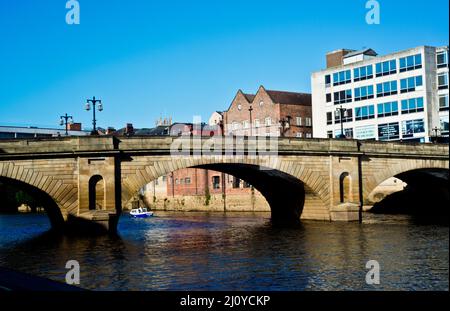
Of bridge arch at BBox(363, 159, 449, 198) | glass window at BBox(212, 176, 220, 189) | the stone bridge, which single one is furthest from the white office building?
glass window at BBox(212, 176, 220, 189)

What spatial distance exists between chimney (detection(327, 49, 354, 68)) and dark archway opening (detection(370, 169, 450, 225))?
78.8 feet

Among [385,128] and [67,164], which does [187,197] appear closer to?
Result: [385,128]

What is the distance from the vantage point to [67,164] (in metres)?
40.5

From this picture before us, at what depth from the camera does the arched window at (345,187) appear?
5044 cm

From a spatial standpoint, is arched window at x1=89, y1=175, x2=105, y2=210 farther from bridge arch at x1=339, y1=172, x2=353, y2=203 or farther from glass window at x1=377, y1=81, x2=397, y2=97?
glass window at x1=377, y1=81, x2=397, y2=97

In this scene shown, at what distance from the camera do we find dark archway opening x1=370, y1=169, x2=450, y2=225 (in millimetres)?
58969

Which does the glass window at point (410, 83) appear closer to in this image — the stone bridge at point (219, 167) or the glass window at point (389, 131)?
the glass window at point (389, 131)

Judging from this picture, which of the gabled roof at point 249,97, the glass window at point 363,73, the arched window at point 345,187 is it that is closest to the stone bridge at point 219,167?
the arched window at point 345,187

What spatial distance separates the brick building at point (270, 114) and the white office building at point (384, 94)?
4448 mm

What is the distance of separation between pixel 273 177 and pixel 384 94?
28116 millimetres

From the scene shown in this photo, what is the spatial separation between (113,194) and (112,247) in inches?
279

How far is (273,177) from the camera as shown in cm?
5162
